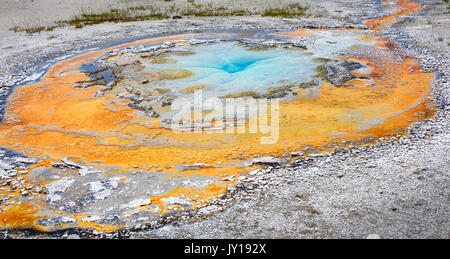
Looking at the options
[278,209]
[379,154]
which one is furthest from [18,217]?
[379,154]

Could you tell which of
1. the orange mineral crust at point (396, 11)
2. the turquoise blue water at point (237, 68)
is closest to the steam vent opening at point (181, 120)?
the turquoise blue water at point (237, 68)

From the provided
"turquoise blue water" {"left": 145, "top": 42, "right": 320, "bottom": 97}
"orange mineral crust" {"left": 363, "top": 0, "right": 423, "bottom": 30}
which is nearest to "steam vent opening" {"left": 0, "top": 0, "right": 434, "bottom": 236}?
"turquoise blue water" {"left": 145, "top": 42, "right": 320, "bottom": 97}

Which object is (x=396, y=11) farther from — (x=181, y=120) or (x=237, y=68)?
(x=181, y=120)

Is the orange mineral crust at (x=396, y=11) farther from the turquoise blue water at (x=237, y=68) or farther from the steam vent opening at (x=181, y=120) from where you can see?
the turquoise blue water at (x=237, y=68)

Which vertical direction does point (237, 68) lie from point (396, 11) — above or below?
below

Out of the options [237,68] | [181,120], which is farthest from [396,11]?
[181,120]

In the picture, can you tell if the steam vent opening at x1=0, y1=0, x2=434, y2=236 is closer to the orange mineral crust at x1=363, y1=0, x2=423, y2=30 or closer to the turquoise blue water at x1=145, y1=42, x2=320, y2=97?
the turquoise blue water at x1=145, y1=42, x2=320, y2=97

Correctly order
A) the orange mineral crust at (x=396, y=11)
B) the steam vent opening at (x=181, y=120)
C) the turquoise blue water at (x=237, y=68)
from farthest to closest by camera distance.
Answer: the orange mineral crust at (x=396, y=11), the turquoise blue water at (x=237, y=68), the steam vent opening at (x=181, y=120)
